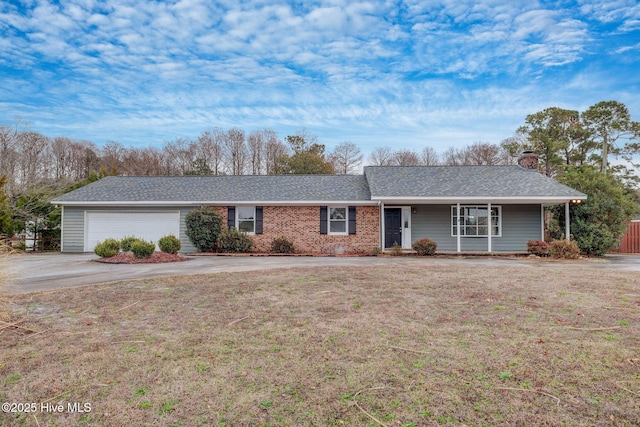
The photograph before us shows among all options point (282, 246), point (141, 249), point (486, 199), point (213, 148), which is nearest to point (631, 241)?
point (486, 199)

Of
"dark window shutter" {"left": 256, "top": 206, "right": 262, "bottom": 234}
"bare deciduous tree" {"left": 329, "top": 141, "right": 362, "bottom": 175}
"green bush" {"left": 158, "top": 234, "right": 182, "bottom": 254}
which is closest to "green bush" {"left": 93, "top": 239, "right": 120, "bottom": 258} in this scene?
"green bush" {"left": 158, "top": 234, "right": 182, "bottom": 254}

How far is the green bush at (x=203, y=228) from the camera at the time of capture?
52.9 feet

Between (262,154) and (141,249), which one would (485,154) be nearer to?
(262,154)

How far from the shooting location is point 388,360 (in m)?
3.64

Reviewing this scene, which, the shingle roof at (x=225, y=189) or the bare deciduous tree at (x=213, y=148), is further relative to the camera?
the bare deciduous tree at (x=213, y=148)

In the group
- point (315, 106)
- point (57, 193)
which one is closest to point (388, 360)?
point (315, 106)

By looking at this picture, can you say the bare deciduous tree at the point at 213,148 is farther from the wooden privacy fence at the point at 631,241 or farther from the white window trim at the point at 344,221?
the wooden privacy fence at the point at 631,241

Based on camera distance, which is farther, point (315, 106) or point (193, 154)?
point (193, 154)

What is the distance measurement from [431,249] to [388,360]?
482 inches

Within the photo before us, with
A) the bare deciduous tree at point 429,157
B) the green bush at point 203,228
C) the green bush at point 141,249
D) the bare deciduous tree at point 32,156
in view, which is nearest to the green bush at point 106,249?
the green bush at point 141,249

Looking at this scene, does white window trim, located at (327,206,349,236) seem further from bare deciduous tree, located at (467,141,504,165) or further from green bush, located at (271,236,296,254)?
bare deciduous tree, located at (467,141,504,165)

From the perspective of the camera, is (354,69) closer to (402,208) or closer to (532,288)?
(402,208)

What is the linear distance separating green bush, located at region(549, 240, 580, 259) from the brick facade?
704cm

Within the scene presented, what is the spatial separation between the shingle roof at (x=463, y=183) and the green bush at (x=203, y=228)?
7.24m
